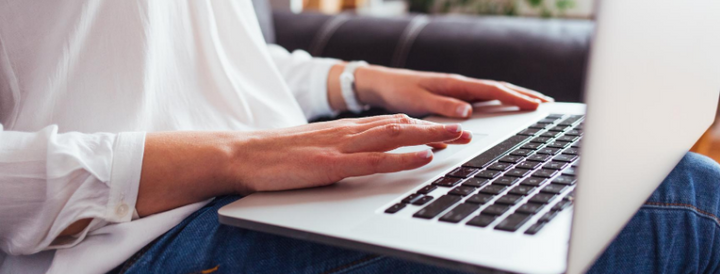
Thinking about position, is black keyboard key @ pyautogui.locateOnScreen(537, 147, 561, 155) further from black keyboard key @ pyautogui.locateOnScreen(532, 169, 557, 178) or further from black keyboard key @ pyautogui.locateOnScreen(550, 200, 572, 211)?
black keyboard key @ pyautogui.locateOnScreen(550, 200, 572, 211)

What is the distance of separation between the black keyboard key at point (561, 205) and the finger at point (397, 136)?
15 cm

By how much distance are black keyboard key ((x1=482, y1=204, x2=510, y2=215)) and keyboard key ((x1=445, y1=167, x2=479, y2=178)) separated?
0.09m

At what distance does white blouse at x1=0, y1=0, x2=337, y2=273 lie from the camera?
1.80 feet

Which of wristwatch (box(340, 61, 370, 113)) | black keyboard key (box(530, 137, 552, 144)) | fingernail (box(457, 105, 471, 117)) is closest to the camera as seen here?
black keyboard key (box(530, 137, 552, 144))

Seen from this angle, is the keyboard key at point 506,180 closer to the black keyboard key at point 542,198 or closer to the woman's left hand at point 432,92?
the black keyboard key at point 542,198

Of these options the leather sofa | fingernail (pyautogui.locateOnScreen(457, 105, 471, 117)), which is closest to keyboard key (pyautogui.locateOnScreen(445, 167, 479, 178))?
fingernail (pyautogui.locateOnScreen(457, 105, 471, 117))

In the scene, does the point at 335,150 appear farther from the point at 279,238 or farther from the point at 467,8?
the point at 467,8

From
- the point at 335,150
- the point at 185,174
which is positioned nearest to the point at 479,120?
the point at 335,150

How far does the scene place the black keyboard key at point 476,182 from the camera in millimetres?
544

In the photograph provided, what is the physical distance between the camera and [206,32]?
0.78 meters

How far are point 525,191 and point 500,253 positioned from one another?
0.12m

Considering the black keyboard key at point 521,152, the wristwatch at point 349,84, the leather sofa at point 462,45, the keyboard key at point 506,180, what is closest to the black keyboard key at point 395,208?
the keyboard key at point 506,180

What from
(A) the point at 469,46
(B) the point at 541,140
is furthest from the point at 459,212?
(A) the point at 469,46

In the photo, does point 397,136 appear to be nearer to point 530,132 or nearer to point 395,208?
point 395,208
